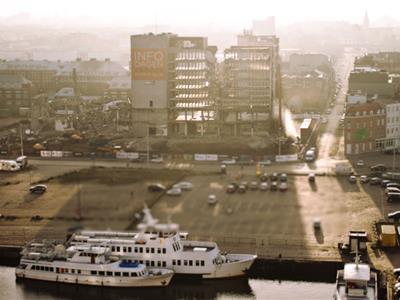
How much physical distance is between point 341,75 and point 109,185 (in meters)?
16.8

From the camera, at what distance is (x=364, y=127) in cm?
1196

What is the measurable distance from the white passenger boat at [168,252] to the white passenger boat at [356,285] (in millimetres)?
993

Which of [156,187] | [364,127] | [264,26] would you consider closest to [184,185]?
[156,187]

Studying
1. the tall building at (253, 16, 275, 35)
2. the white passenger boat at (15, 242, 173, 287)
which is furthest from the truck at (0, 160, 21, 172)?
the tall building at (253, 16, 275, 35)

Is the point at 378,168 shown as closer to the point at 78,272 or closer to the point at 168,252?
the point at 168,252

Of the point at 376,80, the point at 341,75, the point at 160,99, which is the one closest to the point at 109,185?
the point at 160,99

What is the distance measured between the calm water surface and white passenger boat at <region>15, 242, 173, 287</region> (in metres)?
0.06

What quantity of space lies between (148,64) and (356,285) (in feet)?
26.3

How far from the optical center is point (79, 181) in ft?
29.3

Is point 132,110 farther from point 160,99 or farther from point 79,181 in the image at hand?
point 79,181

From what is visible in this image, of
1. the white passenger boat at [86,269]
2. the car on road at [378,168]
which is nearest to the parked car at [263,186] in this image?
the car on road at [378,168]

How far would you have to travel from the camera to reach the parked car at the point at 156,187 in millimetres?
8414

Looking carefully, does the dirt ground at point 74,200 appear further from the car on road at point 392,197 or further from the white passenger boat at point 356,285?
the car on road at point 392,197

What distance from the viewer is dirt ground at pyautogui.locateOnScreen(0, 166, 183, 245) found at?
699cm
